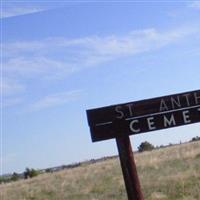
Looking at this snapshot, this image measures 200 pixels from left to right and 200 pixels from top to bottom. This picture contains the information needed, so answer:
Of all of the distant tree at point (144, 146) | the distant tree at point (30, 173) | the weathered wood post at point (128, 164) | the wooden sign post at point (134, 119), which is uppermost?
the distant tree at point (144, 146)

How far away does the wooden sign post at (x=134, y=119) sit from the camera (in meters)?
10.1

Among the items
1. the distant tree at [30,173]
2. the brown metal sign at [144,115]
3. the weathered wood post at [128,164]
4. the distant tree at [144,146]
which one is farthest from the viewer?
the distant tree at [144,146]

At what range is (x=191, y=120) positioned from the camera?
1053cm

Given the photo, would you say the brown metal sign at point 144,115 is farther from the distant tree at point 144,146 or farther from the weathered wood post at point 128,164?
the distant tree at point 144,146

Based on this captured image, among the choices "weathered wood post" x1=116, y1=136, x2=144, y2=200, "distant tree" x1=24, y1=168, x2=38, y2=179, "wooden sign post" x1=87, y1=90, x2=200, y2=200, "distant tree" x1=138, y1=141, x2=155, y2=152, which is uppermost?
"distant tree" x1=138, y1=141, x2=155, y2=152

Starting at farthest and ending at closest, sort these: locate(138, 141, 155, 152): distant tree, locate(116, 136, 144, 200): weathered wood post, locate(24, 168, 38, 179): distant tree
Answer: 1. locate(138, 141, 155, 152): distant tree
2. locate(24, 168, 38, 179): distant tree
3. locate(116, 136, 144, 200): weathered wood post

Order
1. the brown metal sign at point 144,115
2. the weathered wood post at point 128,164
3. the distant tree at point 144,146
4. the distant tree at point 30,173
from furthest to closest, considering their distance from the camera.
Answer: the distant tree at point 144,146 → the distant tree at point 30,173 → the weathered wood post at point 128,164 → the brown metal sign at point 144,115

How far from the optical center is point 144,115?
10.3 metres

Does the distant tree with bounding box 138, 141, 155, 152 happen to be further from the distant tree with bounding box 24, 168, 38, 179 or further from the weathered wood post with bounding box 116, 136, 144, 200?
the weathered wood post with bounding box 116, 136, 144, 200

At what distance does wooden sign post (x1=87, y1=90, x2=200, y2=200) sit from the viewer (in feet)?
33.1

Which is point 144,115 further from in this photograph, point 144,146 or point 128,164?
point 144,146

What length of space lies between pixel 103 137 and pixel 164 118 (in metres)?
1.11

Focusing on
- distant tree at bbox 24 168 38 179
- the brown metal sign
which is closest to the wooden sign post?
the brown metal sign

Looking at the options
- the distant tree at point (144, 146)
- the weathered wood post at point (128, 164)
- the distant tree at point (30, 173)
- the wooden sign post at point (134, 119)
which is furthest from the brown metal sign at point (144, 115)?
the distant tree at point (144, 146)
